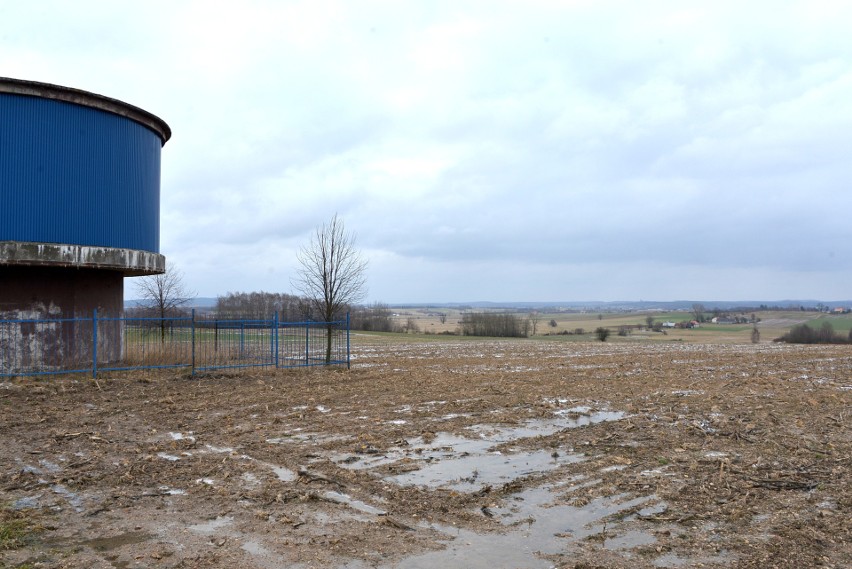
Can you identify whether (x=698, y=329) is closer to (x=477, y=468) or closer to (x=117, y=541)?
(x=477, y=468)

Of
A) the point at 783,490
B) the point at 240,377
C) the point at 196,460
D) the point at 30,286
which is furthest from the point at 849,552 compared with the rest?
the point at 30,286

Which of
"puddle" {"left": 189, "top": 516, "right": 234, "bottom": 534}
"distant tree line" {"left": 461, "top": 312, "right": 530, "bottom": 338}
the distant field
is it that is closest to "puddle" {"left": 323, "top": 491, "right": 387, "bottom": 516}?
"puddle" {"left": 189, "top": 516, "right": 234, "bottom": 534}

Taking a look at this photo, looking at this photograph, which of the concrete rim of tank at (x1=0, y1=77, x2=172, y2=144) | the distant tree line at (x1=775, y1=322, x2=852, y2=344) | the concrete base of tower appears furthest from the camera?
the distant tree line at (x1=775, y1=322, x2=852, y2=344)

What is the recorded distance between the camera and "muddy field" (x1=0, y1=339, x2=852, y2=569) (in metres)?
6.36

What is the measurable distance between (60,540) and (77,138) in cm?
1461

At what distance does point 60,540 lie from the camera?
658 cm

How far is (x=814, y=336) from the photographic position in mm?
65625

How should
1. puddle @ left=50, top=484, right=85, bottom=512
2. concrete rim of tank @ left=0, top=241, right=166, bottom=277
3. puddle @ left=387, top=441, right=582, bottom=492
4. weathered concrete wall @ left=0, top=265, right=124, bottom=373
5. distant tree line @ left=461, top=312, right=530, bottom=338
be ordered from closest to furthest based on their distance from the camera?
puddle @ left=50, top=484, right=85, bottom=512
puddle @ left=387, top=441, right=582, bottom=492
concrete rim of tank @ left=0, top=241, right=166, bottom=277
weathered concrete wall @ left=0, top=265, right=124, bottom=373
distant tree line @ left=461, top=312, right=530, bottom=338

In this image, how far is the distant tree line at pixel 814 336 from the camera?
64062 mm

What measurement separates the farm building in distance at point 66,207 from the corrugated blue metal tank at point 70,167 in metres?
0.03

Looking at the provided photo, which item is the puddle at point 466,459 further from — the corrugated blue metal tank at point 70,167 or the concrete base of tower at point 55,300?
the corrugated blue metal tank at point 70,167

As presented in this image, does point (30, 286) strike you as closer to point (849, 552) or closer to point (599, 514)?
point (599, 514)

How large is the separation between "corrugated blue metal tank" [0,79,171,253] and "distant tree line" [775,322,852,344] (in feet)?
199

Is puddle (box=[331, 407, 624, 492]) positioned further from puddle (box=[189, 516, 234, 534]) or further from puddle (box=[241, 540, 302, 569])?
puddle (box=[241, 540, 302, 569])
